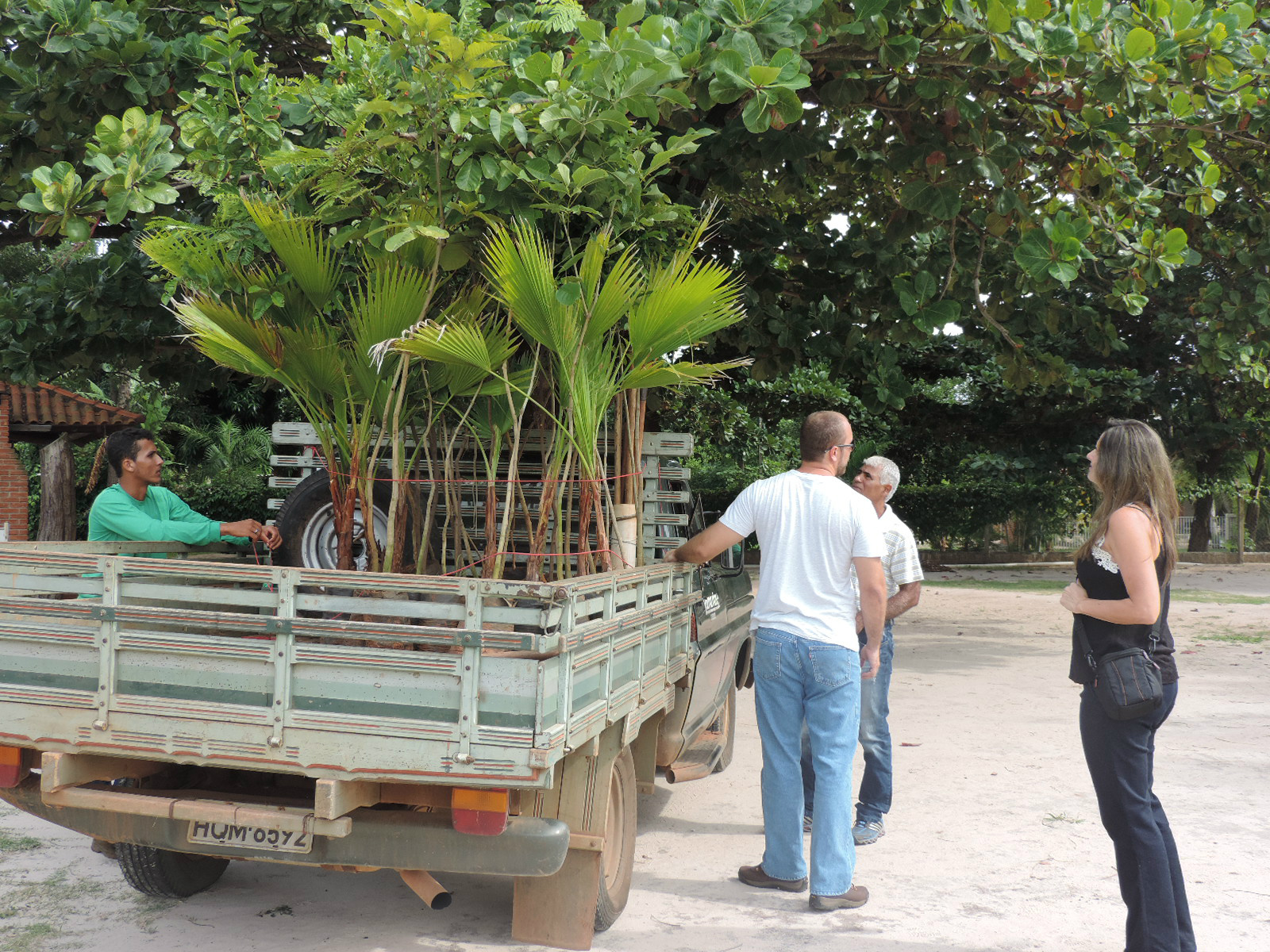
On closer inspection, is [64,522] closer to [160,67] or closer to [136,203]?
[160,67]

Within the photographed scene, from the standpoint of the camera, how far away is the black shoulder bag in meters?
3.36

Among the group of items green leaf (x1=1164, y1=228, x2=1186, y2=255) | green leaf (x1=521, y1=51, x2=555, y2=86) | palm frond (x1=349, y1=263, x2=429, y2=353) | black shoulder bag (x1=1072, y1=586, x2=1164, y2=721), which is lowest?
black shoulder bag (x1=1072, y1=586, x2=1164, y2=721)

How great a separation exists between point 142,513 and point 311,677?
2.61m

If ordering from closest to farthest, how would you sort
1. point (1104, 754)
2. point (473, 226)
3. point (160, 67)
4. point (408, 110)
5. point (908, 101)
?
point (1104, 754)
point (408, 110)
point (473, 226)
point (160, 67)
point (908, 101)

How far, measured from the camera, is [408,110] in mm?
3992

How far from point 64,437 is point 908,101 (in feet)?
53.3

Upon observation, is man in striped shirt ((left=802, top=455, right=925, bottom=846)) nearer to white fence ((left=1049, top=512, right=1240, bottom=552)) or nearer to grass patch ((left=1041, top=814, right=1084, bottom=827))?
grass patch ((left=1041, top=814, right=1084, bottom=827))

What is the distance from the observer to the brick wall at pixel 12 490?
16453 millimetres

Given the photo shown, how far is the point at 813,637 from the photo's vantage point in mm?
4230

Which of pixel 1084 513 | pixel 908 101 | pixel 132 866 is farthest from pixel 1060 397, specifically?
pixel 132 866

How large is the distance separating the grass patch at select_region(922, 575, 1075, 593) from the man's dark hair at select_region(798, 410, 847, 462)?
613 inches

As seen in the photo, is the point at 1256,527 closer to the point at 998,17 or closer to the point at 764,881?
the point at 998,17

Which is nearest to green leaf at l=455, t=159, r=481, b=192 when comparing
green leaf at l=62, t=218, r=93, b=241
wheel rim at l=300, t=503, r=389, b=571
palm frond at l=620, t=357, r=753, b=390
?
palm frond at l=620, t=357, r=753, b=390

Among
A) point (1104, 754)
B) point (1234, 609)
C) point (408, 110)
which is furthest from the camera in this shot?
point (1234, 609)
